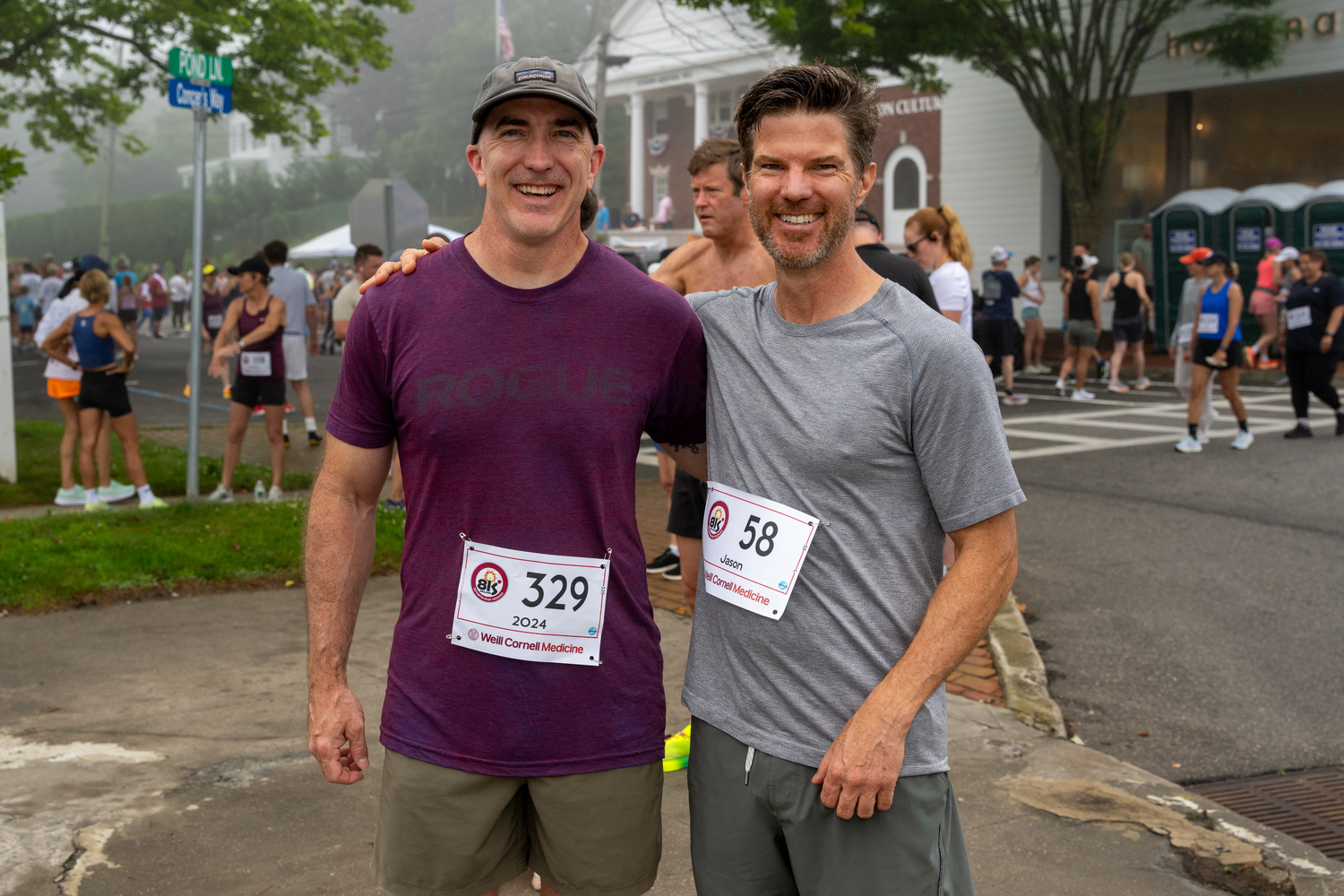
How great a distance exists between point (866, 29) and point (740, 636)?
433 inches

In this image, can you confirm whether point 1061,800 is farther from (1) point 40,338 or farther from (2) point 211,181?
(2) point 211,181

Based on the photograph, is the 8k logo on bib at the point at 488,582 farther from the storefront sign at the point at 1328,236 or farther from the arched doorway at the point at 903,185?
the arched doorway at the point at 903,185

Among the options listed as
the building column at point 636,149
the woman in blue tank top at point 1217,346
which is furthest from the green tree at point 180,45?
the building column at point 636,149

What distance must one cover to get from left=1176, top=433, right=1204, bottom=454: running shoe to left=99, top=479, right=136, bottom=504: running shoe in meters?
9.55

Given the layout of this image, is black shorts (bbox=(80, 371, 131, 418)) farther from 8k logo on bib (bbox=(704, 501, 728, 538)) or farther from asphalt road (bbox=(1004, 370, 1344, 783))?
8k logo on bib (bbox=(704, 501, 728, 538))

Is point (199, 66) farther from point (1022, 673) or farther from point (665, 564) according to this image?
point (1022, 673)

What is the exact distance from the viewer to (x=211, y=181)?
223 ft

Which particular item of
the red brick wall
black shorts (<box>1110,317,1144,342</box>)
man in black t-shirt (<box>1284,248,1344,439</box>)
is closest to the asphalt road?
man in black t-shirt (<box>1284,248,1344,439</box>)

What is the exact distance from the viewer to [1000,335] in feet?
56.9

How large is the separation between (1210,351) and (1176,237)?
11919mm

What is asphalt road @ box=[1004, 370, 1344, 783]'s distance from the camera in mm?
4930

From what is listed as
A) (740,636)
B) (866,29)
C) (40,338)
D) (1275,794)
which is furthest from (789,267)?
(866,29)

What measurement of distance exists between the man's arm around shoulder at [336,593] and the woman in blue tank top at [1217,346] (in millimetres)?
10617

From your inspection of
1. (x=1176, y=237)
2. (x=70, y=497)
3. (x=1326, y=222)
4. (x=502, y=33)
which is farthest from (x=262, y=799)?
(x=1176, y=237)
